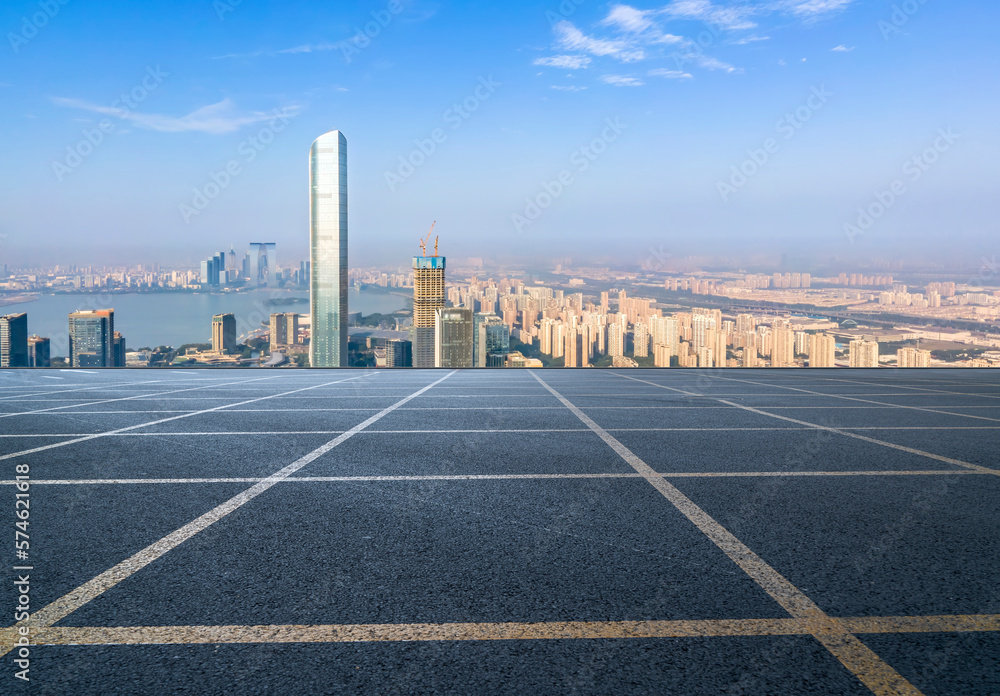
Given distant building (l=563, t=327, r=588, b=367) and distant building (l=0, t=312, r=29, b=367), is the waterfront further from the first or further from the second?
distant building (l=563, t=327, r=588, b=367)

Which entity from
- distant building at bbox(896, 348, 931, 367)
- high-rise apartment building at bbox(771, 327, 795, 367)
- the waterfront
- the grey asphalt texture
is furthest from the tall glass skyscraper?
the grey asphalt texture

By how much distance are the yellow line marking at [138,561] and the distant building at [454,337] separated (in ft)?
64.4

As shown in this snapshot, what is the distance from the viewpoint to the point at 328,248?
8319 cm

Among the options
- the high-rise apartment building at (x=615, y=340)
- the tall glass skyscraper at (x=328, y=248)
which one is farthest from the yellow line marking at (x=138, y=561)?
the tall glass skyscraper at (x=328, y=248)

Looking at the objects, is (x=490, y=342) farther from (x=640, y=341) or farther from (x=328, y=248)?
(x=328, y=248)

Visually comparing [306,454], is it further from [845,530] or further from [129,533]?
[845,530]

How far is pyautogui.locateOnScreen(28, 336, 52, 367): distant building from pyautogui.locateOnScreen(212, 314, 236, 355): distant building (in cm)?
497

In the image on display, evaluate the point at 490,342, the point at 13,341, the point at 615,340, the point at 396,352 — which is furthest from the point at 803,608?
the point at 396,352

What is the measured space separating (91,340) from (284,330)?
1358 cm

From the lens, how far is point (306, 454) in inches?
231

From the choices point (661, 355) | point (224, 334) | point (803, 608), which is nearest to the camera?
point (803, 608)

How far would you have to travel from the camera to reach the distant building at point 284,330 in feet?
106

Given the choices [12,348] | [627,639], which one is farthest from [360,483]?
[12,348]

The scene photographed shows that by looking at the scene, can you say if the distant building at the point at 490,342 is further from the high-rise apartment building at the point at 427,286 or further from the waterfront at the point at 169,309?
the high-rise apartment building at the point at 427,286
